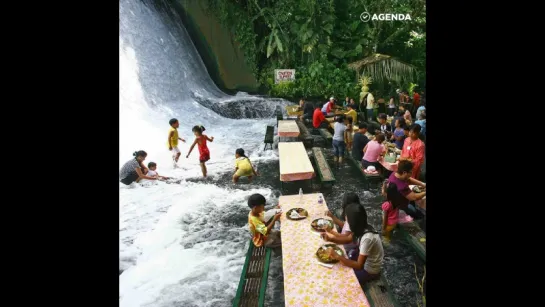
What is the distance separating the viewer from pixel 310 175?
5047mm

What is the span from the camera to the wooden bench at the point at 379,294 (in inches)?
133

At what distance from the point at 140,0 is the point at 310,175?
11.8 feet

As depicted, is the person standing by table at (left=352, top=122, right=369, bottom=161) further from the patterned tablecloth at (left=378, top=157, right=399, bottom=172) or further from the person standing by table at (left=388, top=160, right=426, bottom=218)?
the person standing by table at (left=388, top=160, right=426, bottom=218)

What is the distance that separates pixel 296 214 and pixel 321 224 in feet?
1.19

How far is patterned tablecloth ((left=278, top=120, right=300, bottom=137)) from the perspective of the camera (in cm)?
573

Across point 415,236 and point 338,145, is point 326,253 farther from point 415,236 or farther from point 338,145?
point 338,145

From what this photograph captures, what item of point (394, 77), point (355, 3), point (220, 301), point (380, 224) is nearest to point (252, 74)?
point (355, 3)

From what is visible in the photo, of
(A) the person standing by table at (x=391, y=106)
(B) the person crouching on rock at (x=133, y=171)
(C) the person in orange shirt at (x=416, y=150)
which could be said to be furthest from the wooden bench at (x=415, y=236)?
(B) the person crouching on rock at (x=133, y=171)

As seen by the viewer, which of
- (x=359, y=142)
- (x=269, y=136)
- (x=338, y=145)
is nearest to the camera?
(x=269, y=136)

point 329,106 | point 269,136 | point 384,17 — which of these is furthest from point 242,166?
point 384,17

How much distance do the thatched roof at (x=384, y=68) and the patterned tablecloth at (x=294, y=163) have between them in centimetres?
146

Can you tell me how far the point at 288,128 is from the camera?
5.88 m

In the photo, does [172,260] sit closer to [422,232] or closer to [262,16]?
[422,232]

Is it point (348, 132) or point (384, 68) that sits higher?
point (384, 68)
